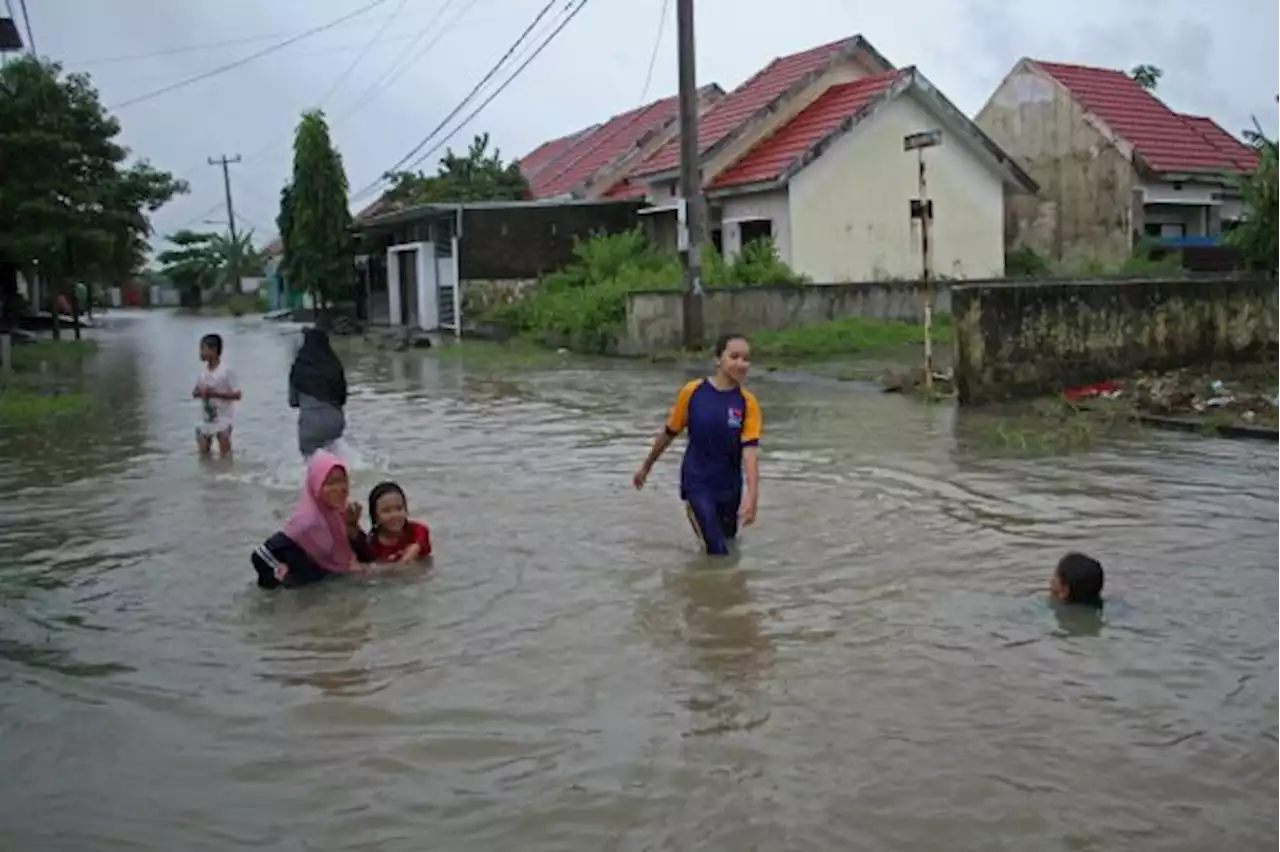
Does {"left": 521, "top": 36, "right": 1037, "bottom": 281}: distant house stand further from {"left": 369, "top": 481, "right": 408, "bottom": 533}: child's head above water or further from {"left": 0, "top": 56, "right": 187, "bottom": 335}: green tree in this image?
{"left": 369, "top": 481, "right": 408, "bottom": 533}: child's head above water

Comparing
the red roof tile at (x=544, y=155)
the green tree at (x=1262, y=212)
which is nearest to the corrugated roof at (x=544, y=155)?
the red roof tile at (x=544, y=155)

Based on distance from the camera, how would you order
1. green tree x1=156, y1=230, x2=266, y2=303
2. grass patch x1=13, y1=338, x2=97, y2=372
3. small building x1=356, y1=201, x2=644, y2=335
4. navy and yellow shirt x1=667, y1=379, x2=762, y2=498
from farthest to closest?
green tree x1=156, y1=230, x2=266, y2=303, small building x1=356, y1=201, x2=644, y2=335, grass patch x1=13, y1=338, x2=97, y2=372, navy and yellow shirt x1=667, y1=379, x2=762, y2=498

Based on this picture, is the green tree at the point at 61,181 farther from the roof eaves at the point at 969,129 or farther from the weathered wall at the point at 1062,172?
the weathered wall at the point at 1062,172

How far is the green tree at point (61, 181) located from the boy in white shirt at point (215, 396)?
1803 cm

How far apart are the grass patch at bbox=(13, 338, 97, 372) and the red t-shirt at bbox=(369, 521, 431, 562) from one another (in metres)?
19.7

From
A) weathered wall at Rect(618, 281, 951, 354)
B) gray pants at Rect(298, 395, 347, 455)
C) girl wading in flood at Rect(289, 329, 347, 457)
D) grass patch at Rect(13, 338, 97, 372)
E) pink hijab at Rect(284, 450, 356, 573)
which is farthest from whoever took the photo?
grass patch at Rect(13, 338, 97, 372)

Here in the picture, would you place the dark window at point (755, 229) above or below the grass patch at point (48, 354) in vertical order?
above

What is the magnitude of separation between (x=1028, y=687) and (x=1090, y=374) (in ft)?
37.9

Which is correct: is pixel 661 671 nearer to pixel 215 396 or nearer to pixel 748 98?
pixel 215 396

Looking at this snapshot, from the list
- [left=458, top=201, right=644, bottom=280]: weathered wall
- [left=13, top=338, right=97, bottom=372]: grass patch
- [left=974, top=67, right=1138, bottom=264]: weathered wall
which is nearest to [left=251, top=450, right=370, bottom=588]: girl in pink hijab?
[left=13, top=338, right=97, bottom=372]: grass patch

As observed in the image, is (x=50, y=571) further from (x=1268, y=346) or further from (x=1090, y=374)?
(x=1268, y=346)

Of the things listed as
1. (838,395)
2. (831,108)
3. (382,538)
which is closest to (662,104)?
(831,108)

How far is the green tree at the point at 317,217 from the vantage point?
45500 mm

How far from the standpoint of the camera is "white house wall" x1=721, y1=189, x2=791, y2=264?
30016mm
